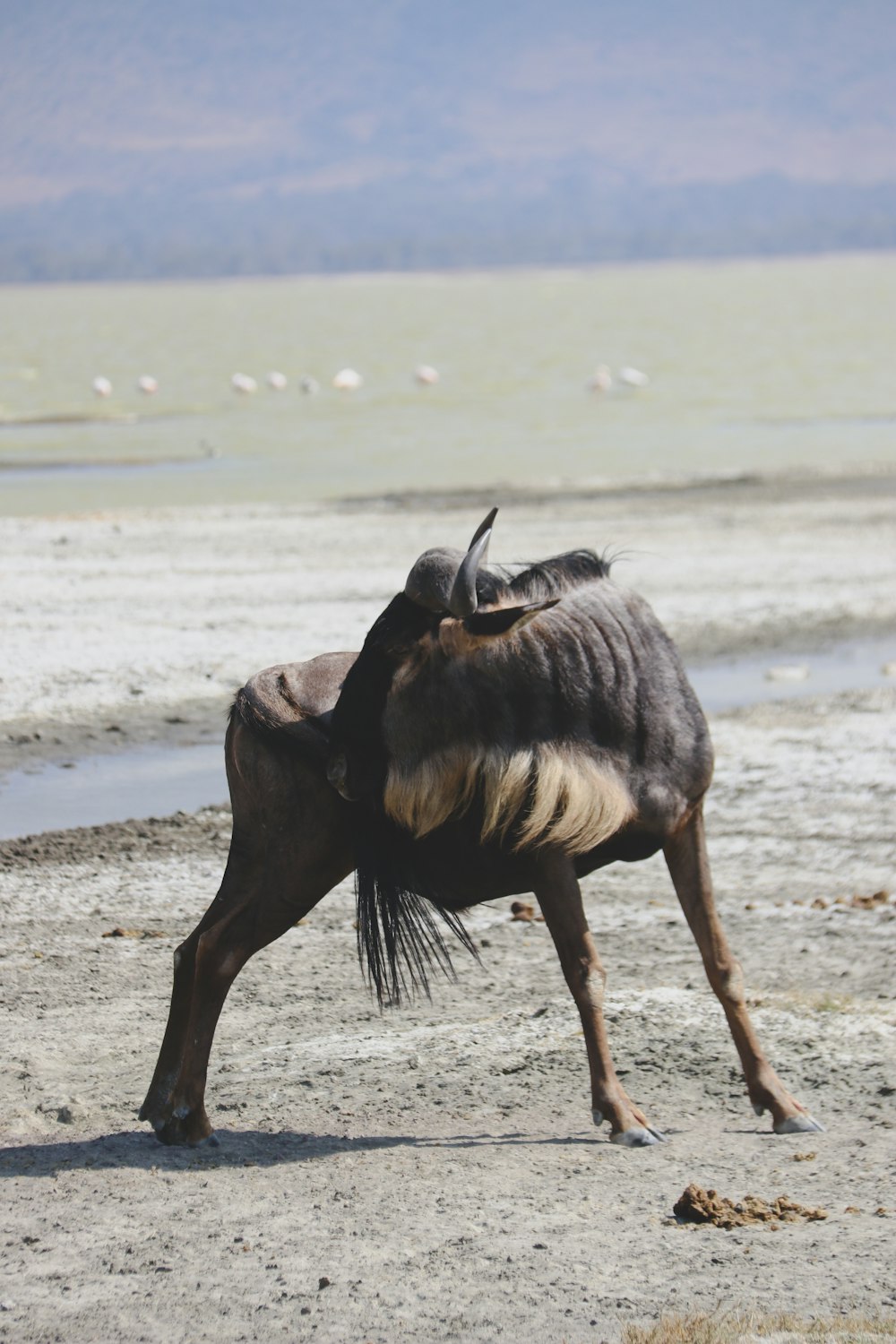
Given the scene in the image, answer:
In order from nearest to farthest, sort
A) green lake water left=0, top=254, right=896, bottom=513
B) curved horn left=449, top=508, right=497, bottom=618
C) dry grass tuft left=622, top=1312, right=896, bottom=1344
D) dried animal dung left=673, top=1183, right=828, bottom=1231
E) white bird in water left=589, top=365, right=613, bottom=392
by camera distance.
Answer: dry grass tuft left=622, top=1312, right=896, bottom=1344, dried animal dung left=673, top=1183, right=828, bottom=1231, curved horn left=449, top=508, right=497, bottom=618, green lake water left=0, top=254, right=896, bottom=513, white bird in water left=589, top=365, right=613, bottom=392

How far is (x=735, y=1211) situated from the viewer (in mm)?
4508

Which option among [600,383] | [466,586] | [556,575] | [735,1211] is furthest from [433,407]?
[735,1211]

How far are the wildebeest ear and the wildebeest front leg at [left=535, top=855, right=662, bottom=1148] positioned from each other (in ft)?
2.10

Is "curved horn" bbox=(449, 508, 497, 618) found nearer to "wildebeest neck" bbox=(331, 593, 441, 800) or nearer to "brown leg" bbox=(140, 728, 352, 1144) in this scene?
"wildebeest neck" bbox=(331, 593, 441, 800)

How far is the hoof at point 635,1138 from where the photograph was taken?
499 centimetres

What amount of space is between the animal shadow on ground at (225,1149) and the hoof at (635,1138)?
0.07 m

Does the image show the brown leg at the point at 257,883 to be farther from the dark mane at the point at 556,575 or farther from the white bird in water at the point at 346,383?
the white bird in water at the point at 346,383

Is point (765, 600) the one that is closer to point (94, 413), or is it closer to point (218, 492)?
point (218, 492)

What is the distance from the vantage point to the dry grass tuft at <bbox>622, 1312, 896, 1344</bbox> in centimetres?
384

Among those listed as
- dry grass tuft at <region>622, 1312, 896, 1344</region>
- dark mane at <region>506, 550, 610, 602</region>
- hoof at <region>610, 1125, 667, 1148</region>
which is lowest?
hoof at <region>610, 1125, 667, 1148</region>

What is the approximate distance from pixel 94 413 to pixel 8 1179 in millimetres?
33537

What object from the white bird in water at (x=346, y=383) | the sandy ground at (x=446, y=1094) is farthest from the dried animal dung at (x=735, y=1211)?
the white bird in water at (x=346, y=383)

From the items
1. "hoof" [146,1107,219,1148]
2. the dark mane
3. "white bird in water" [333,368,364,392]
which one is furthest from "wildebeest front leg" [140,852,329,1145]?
"white bird in water" [333,368,364,392]

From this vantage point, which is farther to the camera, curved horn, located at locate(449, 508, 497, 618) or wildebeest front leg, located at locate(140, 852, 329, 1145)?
wildebeest front leg, located at locate(140, 852, 329, 1145)
